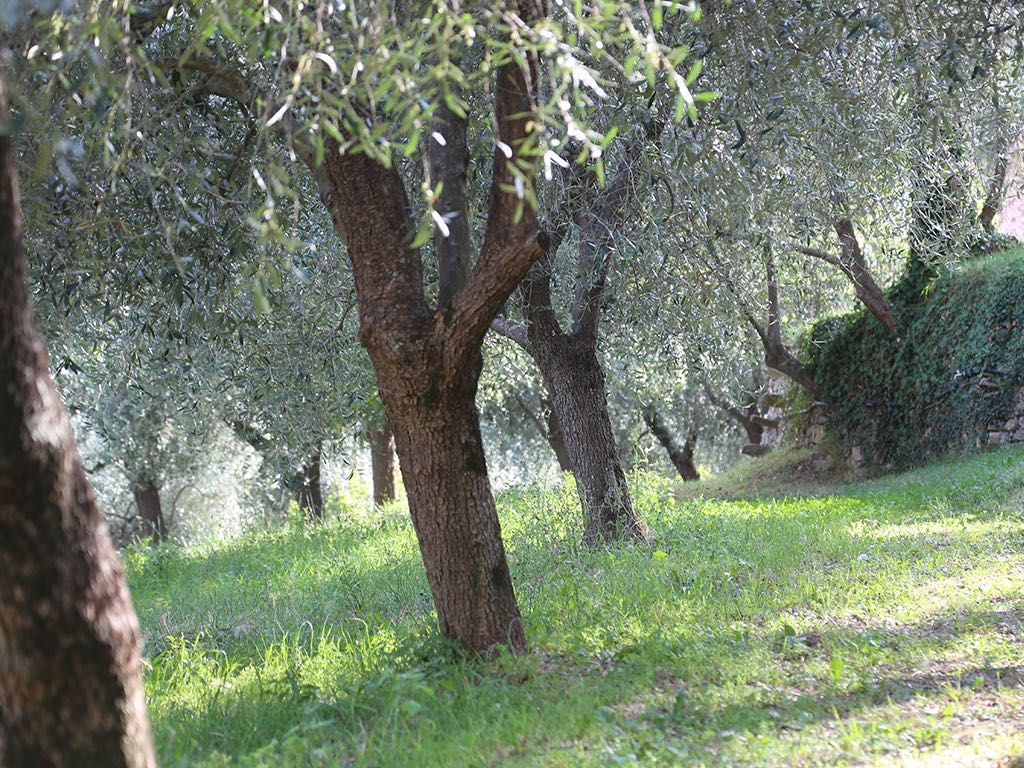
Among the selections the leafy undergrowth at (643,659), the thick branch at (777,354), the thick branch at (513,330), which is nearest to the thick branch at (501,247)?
the leafy undergrowth at (643,659)

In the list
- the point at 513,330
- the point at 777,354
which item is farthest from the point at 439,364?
the point at 777,354

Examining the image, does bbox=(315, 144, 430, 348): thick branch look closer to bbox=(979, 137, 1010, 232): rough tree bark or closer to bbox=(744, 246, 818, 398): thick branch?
bbox=(979, 137, 1010, 232): rough tree bark

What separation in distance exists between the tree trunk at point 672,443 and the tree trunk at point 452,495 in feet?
61.7

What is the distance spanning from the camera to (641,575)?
8172 mm

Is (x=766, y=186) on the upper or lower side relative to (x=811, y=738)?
upper

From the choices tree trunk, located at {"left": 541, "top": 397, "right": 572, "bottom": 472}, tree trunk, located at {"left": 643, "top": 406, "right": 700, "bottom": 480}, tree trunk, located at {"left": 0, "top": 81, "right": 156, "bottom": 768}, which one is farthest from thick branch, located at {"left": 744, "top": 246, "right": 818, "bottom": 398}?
tree trunk, located at {"left": 0, "top": 81, "right": 156, "bottom": 768}

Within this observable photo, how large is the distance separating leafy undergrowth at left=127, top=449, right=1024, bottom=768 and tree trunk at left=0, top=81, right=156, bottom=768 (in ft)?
4.72

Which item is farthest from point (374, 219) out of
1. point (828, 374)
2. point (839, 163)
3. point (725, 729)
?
point (828, 374)

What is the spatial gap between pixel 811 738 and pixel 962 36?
4529 millimetres

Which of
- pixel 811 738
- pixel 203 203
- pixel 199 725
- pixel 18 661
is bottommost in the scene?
pixel 811 738

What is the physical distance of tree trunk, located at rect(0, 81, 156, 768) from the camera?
282 cm

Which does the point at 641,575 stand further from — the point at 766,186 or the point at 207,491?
the point at 207,491

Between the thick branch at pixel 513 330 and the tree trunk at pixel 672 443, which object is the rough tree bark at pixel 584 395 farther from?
the tree trunk at pixel 672 443

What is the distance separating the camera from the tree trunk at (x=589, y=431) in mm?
10133
